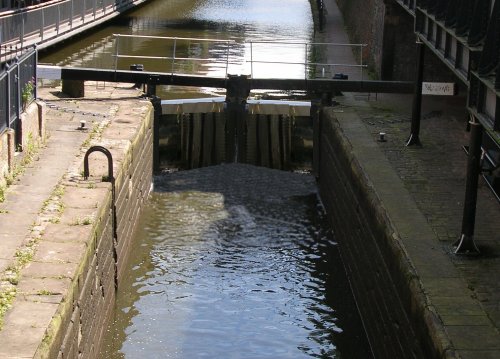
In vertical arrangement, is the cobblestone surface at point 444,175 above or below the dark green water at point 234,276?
above

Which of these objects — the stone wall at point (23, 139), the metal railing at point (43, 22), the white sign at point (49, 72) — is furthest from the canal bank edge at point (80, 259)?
the metal railing at point (43, 22)

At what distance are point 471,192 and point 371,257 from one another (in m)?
2.06

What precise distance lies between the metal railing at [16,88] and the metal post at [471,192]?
624 centimetres

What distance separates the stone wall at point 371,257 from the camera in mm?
11656

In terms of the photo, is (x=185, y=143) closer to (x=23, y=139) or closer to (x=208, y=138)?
(x=208, y=138)

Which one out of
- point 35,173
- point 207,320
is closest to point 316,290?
point 207,320

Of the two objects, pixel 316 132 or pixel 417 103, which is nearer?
pixel 417 103

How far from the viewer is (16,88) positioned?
16281mm

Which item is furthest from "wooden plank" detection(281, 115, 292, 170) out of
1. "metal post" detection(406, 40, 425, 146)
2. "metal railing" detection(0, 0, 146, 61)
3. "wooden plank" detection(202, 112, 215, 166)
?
"metal railing" detection(0, 0, 146, 61)

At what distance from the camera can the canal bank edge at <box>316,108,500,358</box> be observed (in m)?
10.5

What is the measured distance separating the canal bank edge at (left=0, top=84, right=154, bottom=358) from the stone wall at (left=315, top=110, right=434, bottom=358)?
3.38m

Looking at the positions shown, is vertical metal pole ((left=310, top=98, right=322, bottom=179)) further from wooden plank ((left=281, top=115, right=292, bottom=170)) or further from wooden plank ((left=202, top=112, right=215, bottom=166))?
wooden plank ((left=202, top=112, right=215, bottom=166))

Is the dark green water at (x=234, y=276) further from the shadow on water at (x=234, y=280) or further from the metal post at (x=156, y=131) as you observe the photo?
the metal post at (x=156, y=131)

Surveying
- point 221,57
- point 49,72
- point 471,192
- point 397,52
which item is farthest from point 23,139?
point 221,57
